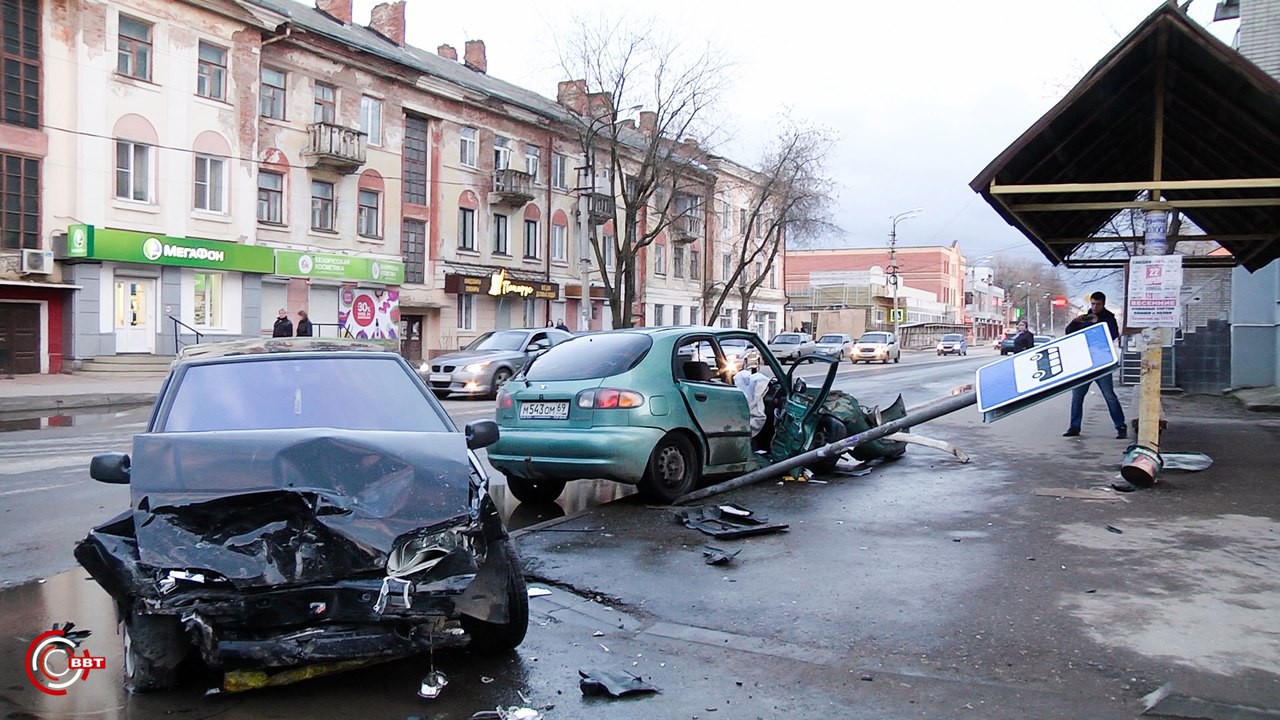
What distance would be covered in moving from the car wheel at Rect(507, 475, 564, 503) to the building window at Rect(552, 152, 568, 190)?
3521 centimetres

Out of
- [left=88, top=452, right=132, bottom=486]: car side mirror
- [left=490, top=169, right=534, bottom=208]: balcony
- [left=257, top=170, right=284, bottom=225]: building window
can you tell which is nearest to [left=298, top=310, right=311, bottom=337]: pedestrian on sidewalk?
[left=257, top=170, right=284, bottom=225]: building window

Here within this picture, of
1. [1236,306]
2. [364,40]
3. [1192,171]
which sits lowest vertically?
[1236,306]

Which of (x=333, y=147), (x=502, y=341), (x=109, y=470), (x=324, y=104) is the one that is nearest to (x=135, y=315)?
(x=333, y=147)

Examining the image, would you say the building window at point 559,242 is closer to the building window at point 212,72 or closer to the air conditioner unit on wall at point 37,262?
the building window at point 212,72

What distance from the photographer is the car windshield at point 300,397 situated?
4.81 metres

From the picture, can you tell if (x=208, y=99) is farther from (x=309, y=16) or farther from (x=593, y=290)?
(x=593, y=290)

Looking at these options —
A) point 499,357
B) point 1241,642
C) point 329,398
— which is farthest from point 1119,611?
point 499,357

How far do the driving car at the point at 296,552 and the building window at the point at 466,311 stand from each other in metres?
32.6

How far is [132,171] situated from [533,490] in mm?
22498

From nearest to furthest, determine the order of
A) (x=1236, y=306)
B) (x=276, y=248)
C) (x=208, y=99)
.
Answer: (x=1236, y=306) < (x=208, y=99) < (x=276, y=248)

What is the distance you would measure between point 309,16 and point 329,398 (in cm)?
3210

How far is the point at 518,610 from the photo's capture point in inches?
175

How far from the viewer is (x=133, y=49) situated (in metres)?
25.6

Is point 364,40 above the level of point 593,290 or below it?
above
